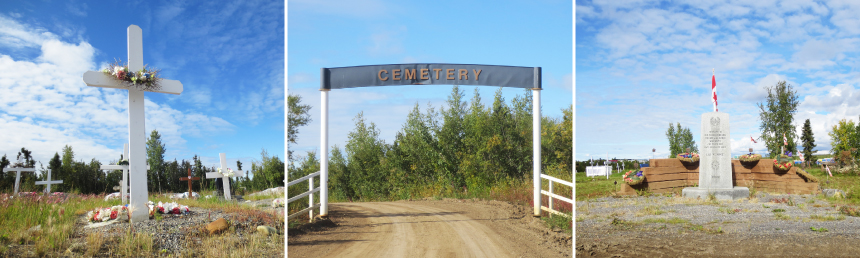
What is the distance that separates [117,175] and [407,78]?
1528 cm

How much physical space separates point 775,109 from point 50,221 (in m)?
32.9

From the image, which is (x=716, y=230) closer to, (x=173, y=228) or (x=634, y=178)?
(x=634, y=178)

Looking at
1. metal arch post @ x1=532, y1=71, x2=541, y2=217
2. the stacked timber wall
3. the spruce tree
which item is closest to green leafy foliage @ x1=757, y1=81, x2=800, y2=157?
the spruce tree

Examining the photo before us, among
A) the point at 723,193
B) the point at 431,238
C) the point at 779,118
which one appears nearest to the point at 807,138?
the point at 779,118

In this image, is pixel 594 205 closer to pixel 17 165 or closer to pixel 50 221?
pixel 50 221

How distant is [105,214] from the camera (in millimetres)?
6648

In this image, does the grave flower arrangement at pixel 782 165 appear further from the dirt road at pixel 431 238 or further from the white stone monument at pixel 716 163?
the dirt road at pixel 431 238

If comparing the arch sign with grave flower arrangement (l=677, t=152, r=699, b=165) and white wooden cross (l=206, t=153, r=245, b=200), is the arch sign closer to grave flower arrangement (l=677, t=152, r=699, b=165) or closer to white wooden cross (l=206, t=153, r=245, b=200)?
white wooden cross (l=206, t=153, r=245, b=200)

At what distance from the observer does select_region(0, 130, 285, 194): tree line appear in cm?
785

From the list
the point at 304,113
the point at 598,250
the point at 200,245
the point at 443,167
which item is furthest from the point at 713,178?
the point at 200,245

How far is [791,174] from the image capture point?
508 inches

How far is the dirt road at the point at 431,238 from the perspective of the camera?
3.69m

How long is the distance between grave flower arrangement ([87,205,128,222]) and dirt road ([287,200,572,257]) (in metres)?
3.58

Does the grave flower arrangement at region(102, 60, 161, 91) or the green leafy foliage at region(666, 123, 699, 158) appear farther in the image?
the green leafy foliage at region(666, 123, 699, 158)
